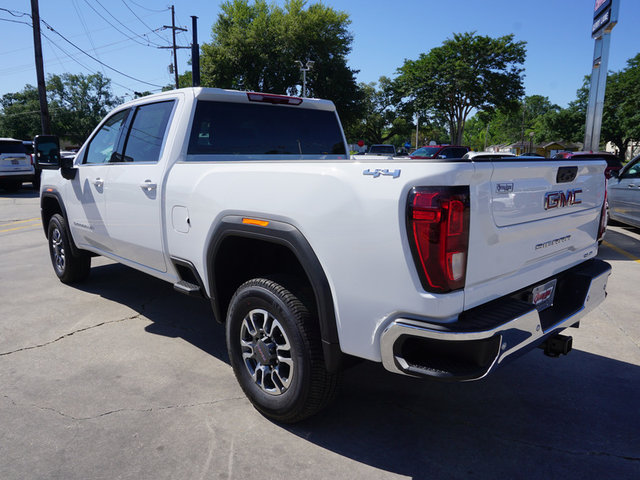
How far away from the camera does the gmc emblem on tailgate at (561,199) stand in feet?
8.33

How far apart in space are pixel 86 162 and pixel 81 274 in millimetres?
1475

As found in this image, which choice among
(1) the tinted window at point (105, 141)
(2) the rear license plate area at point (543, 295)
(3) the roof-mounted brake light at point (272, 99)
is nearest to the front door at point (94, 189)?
(1) the tinted window at point (105, 141)

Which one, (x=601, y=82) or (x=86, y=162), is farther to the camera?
(x=601, y=82)

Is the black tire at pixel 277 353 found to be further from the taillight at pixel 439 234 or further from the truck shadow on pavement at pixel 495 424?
the taillight at pixel 439 234

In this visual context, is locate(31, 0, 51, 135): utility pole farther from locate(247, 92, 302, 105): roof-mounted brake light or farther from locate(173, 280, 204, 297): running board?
locate(173, 280, 204, 297): running board

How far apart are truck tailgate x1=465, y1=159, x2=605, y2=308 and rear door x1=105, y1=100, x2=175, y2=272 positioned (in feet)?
7.68

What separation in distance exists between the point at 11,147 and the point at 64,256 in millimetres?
14478

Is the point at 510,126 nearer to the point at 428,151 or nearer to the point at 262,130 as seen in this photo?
the point at 428,151

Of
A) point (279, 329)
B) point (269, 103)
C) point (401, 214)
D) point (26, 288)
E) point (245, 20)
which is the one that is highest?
point (245, 20)

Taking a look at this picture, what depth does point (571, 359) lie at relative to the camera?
3.81 metres

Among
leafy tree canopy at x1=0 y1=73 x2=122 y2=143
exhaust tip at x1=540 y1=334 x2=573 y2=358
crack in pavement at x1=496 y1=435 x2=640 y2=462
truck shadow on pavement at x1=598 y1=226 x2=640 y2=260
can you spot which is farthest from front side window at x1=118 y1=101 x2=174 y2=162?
leafy tree canopy at x1=0 y1=73 x2=122 y2=143

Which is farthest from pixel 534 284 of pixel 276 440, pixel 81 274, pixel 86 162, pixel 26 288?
pixel 26 288

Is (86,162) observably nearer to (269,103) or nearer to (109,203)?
(109,203)

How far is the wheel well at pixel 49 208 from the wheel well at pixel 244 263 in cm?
324
